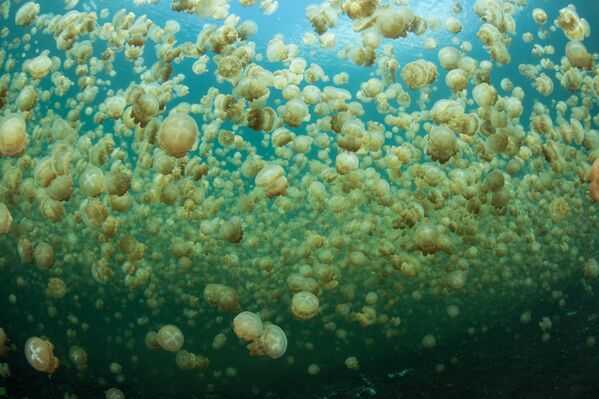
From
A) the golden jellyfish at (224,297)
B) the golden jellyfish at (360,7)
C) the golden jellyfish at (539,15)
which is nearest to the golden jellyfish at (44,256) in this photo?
the golden jellyfish at (224,297)

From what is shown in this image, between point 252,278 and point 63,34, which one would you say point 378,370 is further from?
point 63,34

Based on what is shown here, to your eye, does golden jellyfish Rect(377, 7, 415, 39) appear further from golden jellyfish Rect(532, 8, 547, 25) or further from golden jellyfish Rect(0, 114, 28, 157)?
golden jellyfish Rect(0, 114, 28, 157)

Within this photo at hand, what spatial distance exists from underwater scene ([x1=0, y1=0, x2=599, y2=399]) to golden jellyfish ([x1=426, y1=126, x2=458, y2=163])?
0.10 ft

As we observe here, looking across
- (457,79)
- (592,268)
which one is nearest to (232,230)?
(457,79)

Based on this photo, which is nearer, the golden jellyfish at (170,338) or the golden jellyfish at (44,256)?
the golden jellyfish at (44,256)

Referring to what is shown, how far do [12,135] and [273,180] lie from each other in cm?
320

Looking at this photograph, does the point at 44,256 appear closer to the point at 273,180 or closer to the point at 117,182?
the point at 117,182

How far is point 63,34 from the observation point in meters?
6.99

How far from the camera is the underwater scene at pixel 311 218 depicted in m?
6.62

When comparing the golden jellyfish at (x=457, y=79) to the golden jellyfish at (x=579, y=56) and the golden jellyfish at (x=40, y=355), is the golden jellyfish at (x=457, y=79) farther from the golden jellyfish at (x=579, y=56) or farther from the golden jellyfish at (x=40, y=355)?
the golden jellyfish at (x=40, y=355)

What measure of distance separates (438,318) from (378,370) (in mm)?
4598

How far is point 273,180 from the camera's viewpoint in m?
6.46

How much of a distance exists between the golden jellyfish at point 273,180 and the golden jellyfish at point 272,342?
1883 millimetres

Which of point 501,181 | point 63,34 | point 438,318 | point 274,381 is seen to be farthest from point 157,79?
point 438,318
